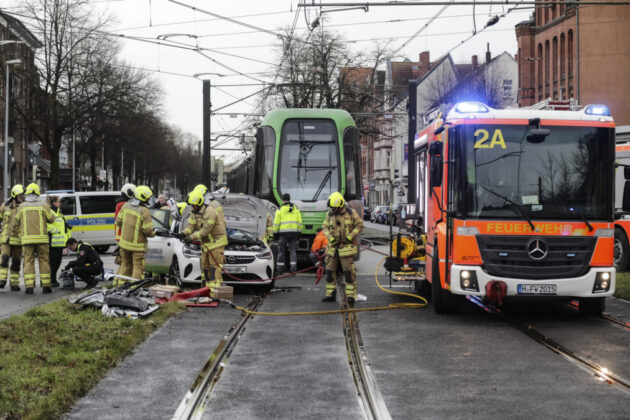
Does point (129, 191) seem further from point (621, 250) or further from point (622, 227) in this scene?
point (621, 250)

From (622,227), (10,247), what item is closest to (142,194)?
(10,247)

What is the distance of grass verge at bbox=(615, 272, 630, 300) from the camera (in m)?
14.1

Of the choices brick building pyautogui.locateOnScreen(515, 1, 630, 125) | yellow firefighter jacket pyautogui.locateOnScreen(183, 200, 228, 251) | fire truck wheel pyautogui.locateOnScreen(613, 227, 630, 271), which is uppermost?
brick building pyautogui.locateOnScreen(515, 1, 630, 125)

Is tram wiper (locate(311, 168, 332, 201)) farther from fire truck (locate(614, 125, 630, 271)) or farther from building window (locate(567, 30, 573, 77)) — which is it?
building window (locate(567, 30, 573, 77))

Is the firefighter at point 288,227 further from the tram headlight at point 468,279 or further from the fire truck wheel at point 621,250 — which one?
the tram headlight at point 468,279

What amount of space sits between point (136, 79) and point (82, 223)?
21.8 metres

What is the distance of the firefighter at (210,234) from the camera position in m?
13.7

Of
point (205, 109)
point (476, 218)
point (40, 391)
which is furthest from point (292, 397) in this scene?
point (205, 109)

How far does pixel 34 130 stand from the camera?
4694cm

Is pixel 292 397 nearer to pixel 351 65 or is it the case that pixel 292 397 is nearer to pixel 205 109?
pixel 205 109

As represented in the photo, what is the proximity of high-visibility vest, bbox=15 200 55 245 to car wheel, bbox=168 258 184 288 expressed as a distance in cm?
222

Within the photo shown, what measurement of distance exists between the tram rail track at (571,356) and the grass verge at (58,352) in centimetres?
431

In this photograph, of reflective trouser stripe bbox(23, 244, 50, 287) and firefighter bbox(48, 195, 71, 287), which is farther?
firefighter bbox(48, 195, 71, 287)

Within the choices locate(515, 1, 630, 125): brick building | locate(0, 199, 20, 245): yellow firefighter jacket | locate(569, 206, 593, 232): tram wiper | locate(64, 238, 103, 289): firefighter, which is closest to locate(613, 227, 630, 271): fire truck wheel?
locate(569, 206, 593, 232): tram wiper
